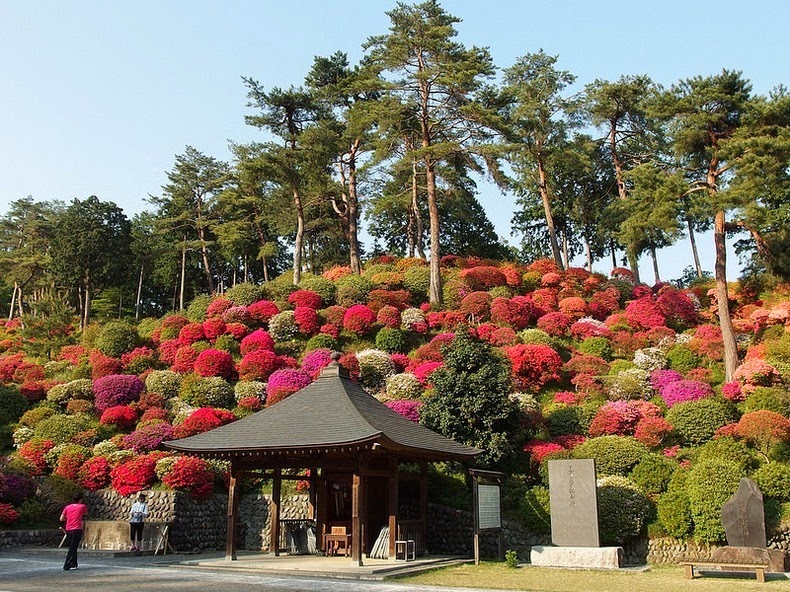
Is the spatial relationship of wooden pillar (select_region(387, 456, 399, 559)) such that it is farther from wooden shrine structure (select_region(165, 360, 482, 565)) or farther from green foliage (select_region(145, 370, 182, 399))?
green foliage (select_region(145, 370, 182, 399))

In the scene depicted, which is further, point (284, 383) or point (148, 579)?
point (284, 383)

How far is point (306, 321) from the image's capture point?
100ft

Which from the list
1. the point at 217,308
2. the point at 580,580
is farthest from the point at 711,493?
the point at 217,308

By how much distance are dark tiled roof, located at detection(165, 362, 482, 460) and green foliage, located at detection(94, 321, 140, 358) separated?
650 inches

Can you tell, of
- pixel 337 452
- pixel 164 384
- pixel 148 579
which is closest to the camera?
pixel 148 579

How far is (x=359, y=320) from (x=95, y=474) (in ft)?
41.7

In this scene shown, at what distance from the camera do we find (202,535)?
1909 cm

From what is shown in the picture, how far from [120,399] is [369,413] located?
1414 cm

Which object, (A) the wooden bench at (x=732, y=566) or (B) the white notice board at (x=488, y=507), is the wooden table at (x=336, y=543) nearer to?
(B) the white notice board at (x=488, y=507)

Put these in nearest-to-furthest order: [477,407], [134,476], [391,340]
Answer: [477,407], [134,476], [391,340]

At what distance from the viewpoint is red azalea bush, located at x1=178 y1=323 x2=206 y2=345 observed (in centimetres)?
3058

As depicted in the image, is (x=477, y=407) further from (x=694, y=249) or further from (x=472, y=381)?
(x=694, y=249)

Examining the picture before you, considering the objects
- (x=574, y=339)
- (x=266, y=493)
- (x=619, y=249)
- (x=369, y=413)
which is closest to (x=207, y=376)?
(x=266, y=493)

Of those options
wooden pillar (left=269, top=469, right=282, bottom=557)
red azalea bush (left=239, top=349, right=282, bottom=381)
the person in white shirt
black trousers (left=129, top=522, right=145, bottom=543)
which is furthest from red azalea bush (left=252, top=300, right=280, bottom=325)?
wooden pillar (left=269, top=469, right=282, bottom=557)
